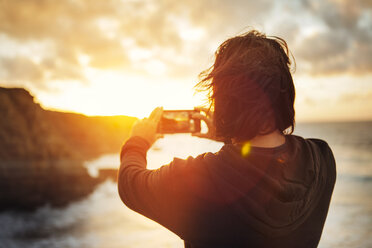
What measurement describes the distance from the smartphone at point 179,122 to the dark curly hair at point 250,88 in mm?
688

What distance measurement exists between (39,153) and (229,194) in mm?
28448

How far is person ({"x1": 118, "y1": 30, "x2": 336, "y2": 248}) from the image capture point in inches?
44.9

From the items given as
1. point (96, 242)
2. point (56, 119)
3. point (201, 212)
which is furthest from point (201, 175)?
point (56, 119)

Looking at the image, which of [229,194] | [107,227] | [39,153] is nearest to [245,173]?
[229,194]

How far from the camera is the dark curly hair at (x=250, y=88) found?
48.8 inches

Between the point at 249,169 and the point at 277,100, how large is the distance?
39 cm

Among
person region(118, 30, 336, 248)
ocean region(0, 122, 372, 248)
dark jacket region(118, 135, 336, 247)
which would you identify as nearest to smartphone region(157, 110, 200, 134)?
person region(118, 30, 336, 248)

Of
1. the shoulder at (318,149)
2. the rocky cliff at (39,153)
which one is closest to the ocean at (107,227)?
the rocky cliff at (39,153)

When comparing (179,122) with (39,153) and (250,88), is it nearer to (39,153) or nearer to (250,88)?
(250,88)

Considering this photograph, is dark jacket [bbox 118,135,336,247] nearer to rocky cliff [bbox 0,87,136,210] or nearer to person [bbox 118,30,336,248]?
person [bbox 118,30,336,248]

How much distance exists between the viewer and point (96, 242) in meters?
8.31

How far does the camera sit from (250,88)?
123cm

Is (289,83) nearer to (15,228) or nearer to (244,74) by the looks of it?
(244,74)

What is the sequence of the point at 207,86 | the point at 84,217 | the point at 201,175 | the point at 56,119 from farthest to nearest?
the point at 56,119 → the point at 84,217 → the point at 207,86 → the point at 201,175
